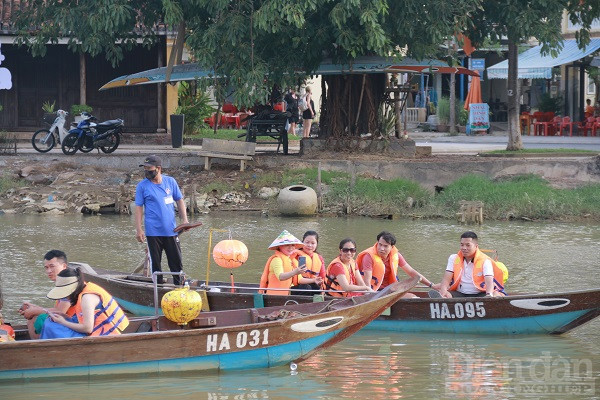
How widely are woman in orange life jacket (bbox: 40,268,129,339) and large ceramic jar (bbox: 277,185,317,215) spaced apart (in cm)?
1155

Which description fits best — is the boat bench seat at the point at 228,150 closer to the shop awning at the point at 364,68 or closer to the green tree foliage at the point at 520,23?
the shop awning at the point at 364,68

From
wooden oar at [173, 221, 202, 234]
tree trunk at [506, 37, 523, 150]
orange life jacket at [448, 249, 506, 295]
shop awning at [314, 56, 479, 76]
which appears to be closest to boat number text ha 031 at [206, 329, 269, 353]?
wooden oar at [173, 221, 202, 234]

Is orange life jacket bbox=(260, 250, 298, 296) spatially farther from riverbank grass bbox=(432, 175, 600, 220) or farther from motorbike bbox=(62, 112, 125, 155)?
motorbike bbox=(62, 112, 125, 155)

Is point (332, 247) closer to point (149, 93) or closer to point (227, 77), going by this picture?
point (227, 77)

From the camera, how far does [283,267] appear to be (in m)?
12.3

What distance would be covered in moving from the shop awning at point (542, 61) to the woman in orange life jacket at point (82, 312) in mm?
25069

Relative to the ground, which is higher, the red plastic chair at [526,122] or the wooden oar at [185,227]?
the red plastic chair at [526,122]

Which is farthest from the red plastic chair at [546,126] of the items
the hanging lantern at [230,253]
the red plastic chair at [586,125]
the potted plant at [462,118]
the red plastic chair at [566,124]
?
the hanging lantern at [230,253]

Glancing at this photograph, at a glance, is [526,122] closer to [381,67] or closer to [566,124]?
[566,124]

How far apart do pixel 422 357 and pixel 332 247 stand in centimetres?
664

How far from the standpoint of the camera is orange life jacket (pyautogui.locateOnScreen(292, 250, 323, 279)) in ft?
40.8

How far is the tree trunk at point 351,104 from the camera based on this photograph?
24.7m

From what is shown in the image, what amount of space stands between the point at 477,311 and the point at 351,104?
12851mm

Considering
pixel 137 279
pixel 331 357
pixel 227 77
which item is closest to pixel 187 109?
pixel 227 77
